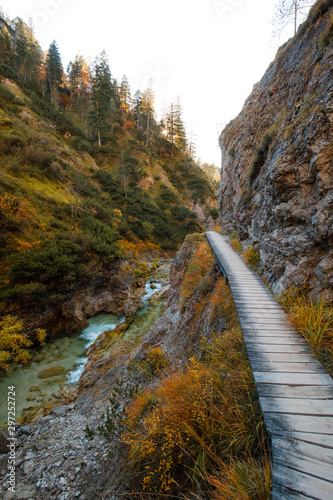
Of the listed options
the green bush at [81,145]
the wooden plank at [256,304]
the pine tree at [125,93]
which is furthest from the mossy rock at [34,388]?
the pine tree at [125,93]

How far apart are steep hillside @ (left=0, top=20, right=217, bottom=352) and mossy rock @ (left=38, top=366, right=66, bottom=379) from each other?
2825 mm

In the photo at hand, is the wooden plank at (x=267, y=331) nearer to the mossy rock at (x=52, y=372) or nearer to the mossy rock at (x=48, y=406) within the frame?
the mossy rock at (x=48, y=406)

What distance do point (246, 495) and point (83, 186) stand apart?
83.9 ft

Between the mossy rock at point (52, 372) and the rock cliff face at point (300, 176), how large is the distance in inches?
402

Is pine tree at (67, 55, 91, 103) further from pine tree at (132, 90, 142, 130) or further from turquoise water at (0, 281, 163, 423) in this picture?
turquoise water at (0, 281, 163, 423)

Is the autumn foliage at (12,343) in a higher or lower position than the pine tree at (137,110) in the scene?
lower

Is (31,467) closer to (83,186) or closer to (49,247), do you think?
(49,247)

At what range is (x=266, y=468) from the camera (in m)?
2.15

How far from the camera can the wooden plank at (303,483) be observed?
1.84 meters

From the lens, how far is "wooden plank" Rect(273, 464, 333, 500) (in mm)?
1841

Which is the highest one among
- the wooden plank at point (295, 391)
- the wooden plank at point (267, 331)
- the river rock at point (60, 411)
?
the wooden plank at point (267, 331)

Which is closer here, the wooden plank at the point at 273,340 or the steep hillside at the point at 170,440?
the steep hillside at the point at 170,440

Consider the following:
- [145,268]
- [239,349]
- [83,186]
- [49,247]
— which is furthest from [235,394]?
[83,186]

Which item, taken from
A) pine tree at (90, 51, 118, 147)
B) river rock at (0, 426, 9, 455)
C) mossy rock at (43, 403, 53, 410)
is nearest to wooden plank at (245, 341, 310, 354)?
river rock at (0, 426, 9, 455)
